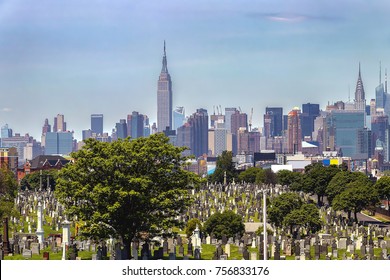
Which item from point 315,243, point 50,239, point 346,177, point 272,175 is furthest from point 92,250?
point 272,175

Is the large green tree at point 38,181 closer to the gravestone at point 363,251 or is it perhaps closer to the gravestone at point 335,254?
the gravestone at point 363,251

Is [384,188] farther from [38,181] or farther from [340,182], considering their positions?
[38,181]

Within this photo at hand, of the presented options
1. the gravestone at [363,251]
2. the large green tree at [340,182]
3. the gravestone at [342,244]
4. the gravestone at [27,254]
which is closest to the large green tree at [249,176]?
the large green tree at [340,182]

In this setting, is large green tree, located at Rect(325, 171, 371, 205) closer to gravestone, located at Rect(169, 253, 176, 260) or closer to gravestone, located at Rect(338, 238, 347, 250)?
gravestone, located at Rect(338, 238, 347, 250)

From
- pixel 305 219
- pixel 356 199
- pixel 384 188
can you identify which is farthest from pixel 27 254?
pixel 384 188

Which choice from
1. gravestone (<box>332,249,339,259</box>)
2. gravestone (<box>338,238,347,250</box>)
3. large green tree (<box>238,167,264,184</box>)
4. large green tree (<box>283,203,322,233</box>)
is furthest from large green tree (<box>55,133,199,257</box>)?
large green tree (<box>238,167,264,184</box>)
